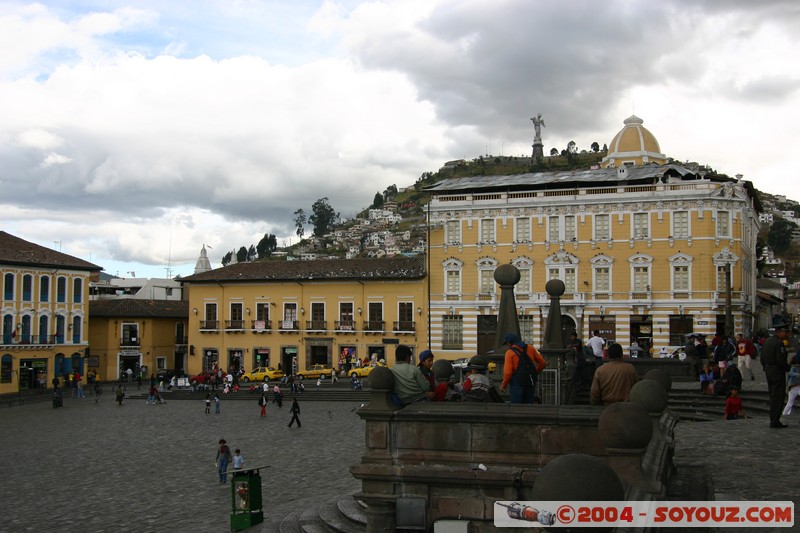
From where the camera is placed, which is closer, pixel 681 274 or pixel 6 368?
pixel 681 274

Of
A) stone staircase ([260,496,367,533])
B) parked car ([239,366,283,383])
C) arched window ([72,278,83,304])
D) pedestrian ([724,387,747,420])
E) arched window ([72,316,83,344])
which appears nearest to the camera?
stone staircase ([260,496,367,533])

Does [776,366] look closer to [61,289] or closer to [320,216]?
[61,289]

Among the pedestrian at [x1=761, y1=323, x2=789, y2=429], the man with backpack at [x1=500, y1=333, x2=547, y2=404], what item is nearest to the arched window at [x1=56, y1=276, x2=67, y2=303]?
the pedestrian at [x1=761, y1=323, x2=789, y2=429]

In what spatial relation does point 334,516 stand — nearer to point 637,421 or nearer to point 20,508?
point 637,421

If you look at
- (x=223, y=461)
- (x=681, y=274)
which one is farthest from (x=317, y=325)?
(x=223, y=461)

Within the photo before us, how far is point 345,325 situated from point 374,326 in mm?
2003

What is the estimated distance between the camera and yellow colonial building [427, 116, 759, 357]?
45094 mm

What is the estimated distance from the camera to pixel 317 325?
53781mm

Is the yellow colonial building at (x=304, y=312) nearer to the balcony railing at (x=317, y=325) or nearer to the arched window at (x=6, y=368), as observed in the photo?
the balcony railing at (x=317, y=325)

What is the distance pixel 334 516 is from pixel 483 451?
4.23 meters

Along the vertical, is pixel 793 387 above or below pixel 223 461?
above

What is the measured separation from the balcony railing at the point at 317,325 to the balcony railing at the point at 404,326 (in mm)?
4849

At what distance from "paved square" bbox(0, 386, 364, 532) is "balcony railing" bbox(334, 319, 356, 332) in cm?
1373

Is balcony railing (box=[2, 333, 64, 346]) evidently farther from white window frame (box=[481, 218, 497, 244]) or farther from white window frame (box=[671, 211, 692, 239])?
white window frame (box=[671, 211, 692, 239])
